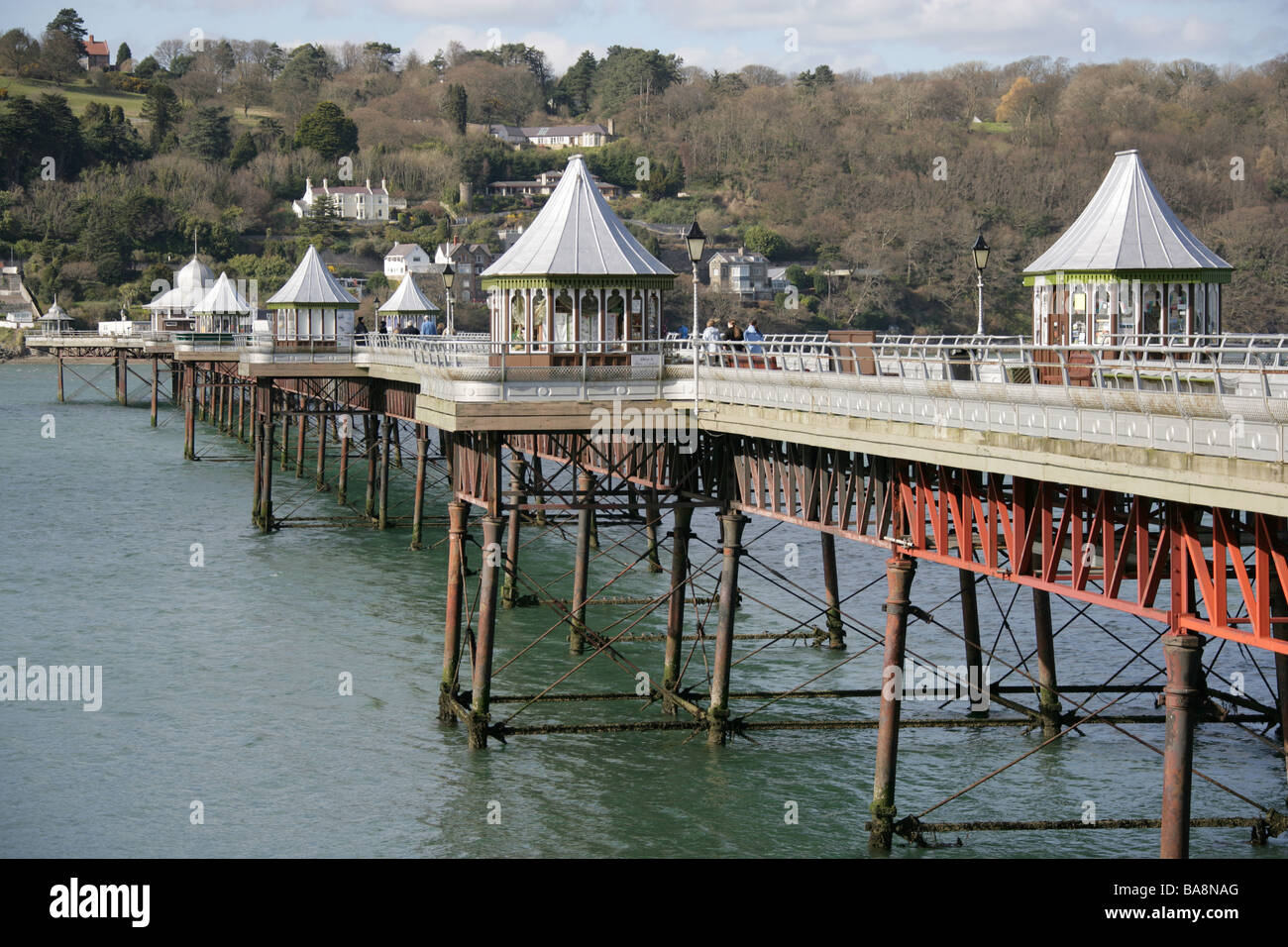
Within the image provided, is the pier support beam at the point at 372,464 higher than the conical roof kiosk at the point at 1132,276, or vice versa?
the conical roof kiosk at the point at 1132,276

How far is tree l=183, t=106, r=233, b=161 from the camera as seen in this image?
193375mm

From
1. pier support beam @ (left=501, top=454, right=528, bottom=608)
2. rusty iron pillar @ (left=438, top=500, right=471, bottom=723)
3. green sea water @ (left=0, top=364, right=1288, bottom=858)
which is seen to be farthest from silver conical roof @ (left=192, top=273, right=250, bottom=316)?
rusty iron pillar @ (left=438, top=500, right=471, bottom=723)

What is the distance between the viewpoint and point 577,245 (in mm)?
30297

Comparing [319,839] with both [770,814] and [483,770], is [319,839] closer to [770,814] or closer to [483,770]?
[483,770]

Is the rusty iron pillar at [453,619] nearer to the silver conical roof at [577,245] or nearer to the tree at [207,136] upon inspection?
the silver conical roof at [577,245]

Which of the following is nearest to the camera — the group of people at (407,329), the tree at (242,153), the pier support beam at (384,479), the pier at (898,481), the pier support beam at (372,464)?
the pier at (898,481)

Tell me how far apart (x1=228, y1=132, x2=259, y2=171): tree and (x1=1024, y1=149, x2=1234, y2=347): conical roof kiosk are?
568 ft

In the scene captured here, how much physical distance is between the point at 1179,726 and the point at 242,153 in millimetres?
191988

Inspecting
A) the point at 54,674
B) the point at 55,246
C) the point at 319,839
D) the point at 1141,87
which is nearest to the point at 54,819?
the point at 319,839

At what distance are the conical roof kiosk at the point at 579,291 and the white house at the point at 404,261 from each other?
139213mm

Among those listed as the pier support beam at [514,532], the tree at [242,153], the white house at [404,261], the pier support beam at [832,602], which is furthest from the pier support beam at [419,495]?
the tree at [242,153]

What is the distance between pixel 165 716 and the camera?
94.7 ft

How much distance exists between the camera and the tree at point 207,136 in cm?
19338

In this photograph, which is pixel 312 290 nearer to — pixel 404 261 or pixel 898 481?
pixel 898 481
